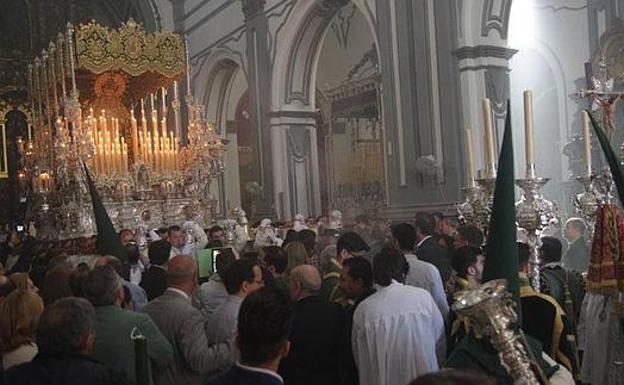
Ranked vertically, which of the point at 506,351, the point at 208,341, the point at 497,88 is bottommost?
the point at 208,341

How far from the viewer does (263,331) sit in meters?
2.68

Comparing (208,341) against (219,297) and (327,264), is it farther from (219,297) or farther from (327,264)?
(327,264)

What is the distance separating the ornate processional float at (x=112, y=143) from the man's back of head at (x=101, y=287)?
9.94m

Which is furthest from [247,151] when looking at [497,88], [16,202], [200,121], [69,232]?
[497,88]

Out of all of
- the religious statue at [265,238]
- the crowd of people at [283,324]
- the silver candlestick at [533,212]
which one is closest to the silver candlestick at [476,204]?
the crowd of people at [283,324]

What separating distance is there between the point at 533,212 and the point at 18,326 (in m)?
2.73

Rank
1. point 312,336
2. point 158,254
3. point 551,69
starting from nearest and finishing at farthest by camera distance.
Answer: point 312,336
point 158,254
point 551,69

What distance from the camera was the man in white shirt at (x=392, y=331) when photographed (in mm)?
4211

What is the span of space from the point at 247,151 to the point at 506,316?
21358 mm

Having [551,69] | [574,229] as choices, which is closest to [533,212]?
[574,229]

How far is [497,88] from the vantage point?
1181 centimetres

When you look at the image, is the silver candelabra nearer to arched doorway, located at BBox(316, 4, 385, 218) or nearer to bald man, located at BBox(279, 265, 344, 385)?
bald man, located at BBox(279, 265, 344, 385)

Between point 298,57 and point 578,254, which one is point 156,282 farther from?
point 298,57

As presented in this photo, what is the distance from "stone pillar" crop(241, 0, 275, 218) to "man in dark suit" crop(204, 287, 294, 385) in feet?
49.0
